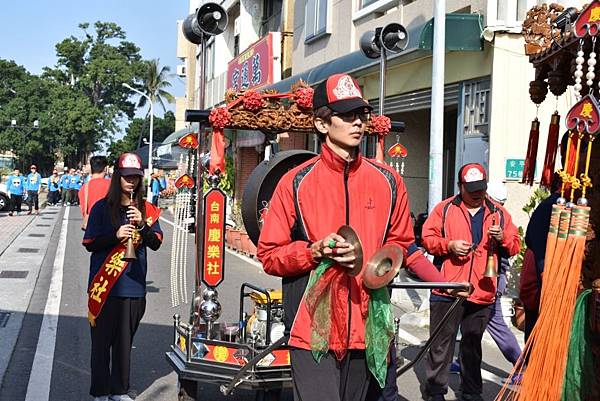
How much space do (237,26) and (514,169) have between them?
20.8m

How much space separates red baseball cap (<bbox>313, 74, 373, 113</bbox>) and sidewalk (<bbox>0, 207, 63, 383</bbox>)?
15.7 feet

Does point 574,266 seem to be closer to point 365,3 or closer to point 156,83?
point 365,3

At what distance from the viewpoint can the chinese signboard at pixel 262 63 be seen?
2359 centimetres

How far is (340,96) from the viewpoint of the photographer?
11.6 feet

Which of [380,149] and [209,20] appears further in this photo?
[209,20]

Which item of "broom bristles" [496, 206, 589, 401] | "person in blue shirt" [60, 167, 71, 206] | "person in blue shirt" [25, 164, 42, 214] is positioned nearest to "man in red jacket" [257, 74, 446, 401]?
"broom bristles" [496, 206, 589, 401]

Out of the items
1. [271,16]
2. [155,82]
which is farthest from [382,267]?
[155,82]

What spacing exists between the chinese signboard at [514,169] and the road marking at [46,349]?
662cm

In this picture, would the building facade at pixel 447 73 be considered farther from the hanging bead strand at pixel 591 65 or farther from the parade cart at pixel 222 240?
the hanging bead strand at pixel 591 65

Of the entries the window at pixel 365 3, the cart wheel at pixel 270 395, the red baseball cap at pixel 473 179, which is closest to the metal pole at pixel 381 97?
the red baseball cap at pixel 473 179

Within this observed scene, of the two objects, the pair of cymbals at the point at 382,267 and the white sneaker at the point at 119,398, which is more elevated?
the pair of cymbals at the point at 382,267

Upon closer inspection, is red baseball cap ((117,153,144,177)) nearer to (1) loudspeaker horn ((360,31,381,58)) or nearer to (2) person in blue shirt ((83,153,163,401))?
(2) person in blue shirt ((83,153,163,401))

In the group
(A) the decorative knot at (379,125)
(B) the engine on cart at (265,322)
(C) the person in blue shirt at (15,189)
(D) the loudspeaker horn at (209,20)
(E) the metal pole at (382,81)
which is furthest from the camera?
(C) the person in blue shirt at (15,189)

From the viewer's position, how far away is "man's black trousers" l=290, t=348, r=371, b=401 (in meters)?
3.48
